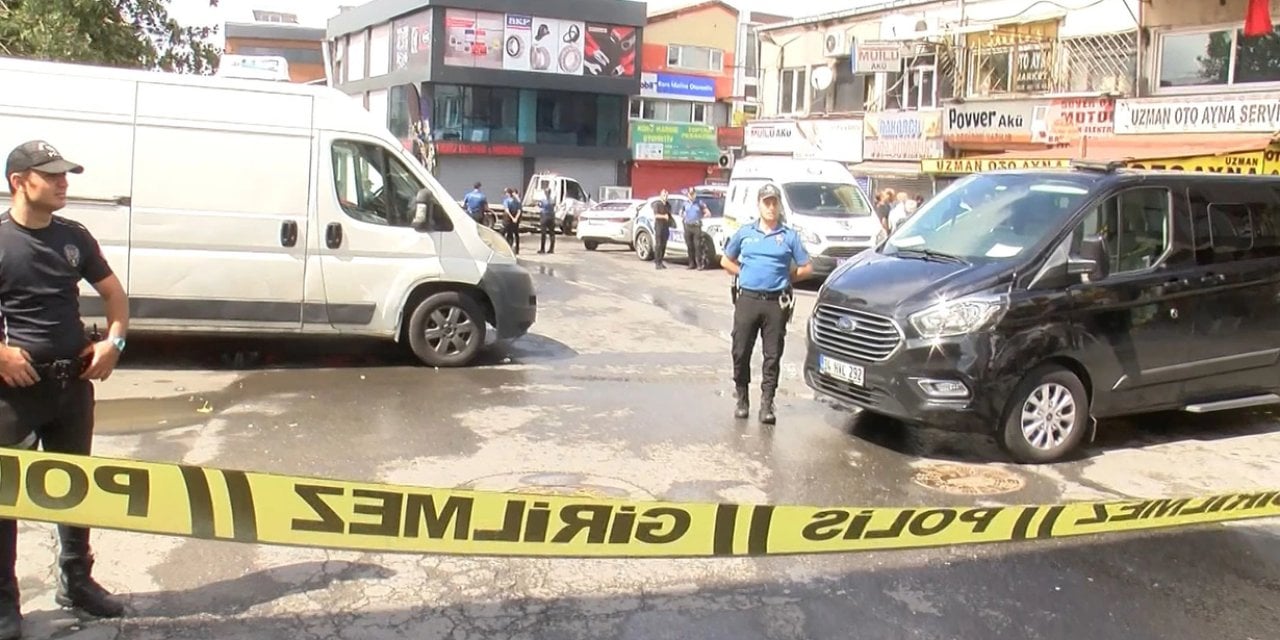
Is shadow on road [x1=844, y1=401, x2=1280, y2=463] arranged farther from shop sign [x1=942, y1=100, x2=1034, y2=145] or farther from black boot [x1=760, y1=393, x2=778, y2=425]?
shop sign [x1=942, y1=100, x2=1034, y2=145]

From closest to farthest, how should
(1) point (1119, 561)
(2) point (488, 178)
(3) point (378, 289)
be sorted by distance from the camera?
(1) point (1119, 561) < (3) point (378, 289) < (2) point (488, 178)

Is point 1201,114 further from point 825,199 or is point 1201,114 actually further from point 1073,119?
point 825,199

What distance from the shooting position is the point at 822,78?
30641 mm

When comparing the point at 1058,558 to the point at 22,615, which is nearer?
the point at 22,615

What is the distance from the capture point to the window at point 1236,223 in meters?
7.90

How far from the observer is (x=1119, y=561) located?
5.46m

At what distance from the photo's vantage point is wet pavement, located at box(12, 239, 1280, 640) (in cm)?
454

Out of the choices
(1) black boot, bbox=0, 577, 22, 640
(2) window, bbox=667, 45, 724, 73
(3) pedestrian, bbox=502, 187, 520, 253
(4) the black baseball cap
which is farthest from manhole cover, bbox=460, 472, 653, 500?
(2) window, bbox=667, 45, 724, 73

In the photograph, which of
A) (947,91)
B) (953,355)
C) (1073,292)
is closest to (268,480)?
(953,355)

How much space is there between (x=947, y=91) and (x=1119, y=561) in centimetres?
2290

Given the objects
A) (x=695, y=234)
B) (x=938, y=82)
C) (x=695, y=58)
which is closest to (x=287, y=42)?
(x=695, y=58)

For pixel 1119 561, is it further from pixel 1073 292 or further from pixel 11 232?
pixel 11 232

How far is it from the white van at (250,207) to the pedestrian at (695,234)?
506 inches

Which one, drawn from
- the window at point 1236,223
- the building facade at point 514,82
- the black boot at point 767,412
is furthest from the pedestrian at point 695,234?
the building facade at point 514,82
